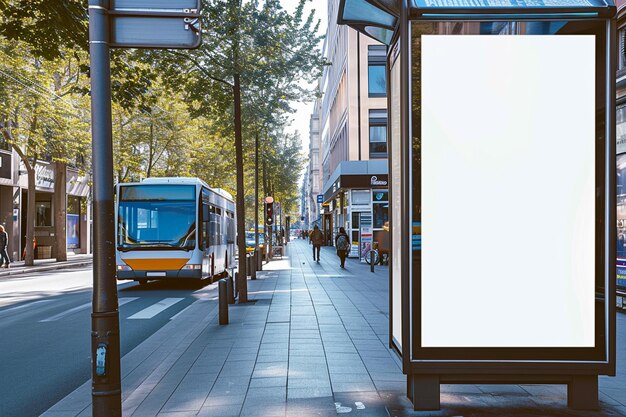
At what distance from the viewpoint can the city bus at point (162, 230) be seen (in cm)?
1858

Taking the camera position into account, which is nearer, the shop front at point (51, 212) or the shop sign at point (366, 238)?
the shop sign at point (366, 238)

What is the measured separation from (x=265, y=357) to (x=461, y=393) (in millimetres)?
2466

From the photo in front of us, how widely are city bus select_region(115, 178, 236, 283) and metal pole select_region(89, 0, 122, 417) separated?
1447 centimetres

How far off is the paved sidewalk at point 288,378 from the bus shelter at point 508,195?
472mm

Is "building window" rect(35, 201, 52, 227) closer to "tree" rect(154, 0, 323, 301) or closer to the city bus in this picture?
the city bus

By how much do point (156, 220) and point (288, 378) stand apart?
42.2ft

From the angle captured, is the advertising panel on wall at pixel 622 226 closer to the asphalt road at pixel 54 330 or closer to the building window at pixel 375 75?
the asphalt road at pixel 54 330

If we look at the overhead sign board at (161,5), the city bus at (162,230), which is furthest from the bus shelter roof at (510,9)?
the city bus at (162,230)

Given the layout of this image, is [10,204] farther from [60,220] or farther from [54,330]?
[54,330]

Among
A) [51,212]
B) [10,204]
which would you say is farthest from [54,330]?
[51,212]

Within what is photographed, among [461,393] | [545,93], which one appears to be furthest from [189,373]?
[545,93]

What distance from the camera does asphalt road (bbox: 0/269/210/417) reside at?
22.9 ft

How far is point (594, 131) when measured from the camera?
533cm

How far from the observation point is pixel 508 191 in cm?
538
